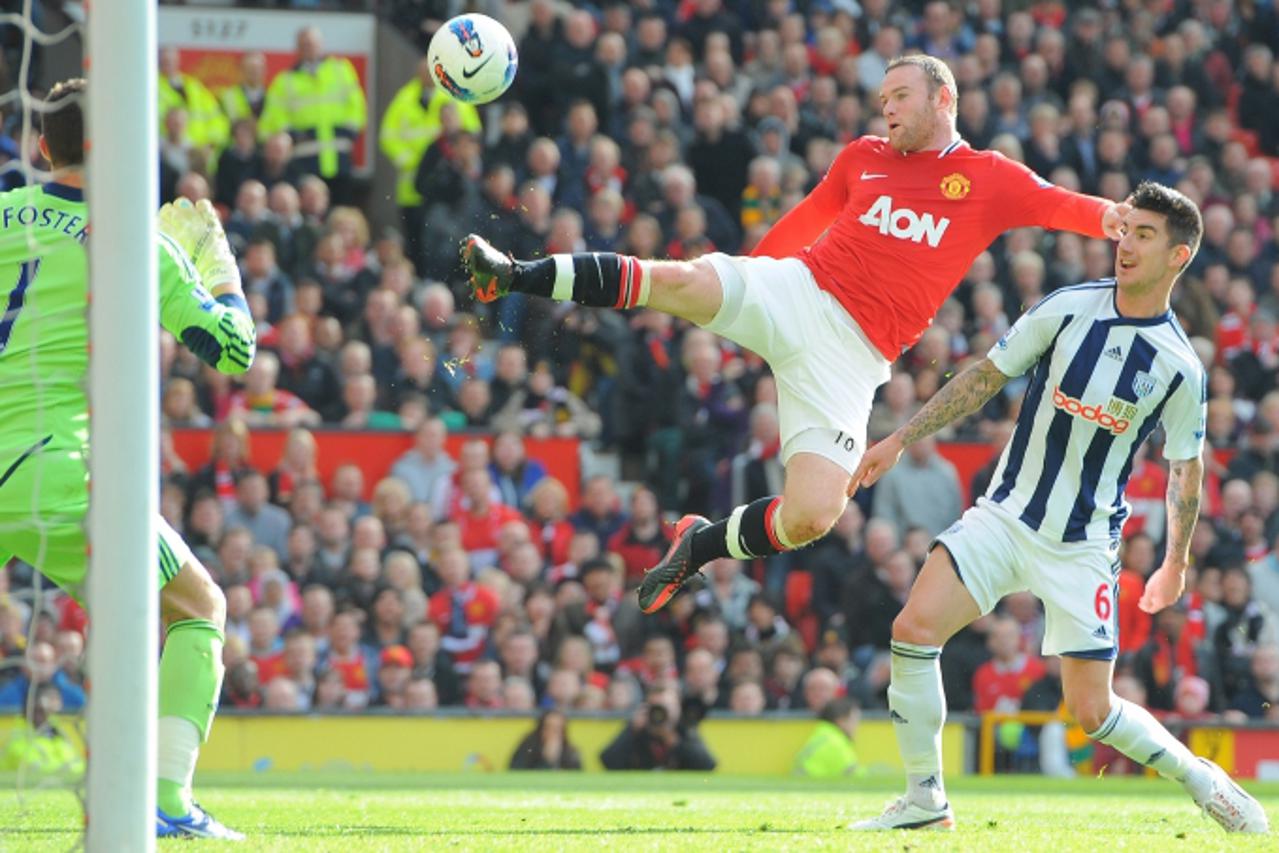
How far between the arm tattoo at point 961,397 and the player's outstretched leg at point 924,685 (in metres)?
0.52

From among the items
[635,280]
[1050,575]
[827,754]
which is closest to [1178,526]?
[1050,575]

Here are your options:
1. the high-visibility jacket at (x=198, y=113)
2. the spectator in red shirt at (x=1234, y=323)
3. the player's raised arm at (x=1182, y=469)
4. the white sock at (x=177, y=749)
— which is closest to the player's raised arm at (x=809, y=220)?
the player's raised arm at (x=1182, y=469)

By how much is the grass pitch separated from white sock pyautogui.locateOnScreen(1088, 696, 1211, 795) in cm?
23

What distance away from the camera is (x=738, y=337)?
324 inches

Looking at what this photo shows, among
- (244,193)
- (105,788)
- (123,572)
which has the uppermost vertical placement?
(244,193)

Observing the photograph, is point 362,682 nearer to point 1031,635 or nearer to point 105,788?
point 1031,635

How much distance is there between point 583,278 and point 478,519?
6.75 meters

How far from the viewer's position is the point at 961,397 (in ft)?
24.4

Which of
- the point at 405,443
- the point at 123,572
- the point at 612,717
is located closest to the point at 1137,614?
the point at 612,717

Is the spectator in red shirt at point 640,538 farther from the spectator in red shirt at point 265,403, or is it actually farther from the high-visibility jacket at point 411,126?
the high-visibility jacket at point 411,126

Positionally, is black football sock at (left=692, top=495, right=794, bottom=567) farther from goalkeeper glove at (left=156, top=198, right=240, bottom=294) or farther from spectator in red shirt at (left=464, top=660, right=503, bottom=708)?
spectator in red shirt at (left=464, top=660, right=503, bottom=708)

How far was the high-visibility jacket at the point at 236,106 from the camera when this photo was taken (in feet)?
53.6

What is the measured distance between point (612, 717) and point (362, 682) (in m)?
1.66

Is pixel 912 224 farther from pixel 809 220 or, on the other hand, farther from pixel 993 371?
pixel 993 371
